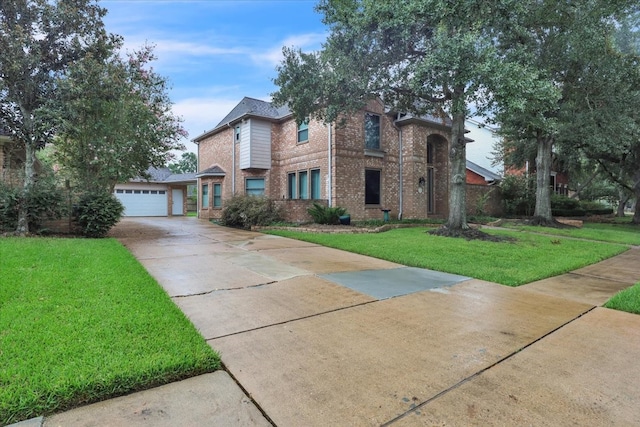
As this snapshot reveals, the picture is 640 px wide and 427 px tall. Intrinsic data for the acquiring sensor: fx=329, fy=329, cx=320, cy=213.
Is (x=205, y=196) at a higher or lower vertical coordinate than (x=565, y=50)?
lower

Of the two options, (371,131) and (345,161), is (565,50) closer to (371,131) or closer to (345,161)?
(371,131)

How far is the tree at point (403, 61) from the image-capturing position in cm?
787

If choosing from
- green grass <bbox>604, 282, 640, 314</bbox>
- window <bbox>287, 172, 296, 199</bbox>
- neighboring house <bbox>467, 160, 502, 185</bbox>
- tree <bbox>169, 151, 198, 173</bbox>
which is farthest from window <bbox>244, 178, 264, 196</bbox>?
tree <bbox>169, 151, 198, 173</bbox>

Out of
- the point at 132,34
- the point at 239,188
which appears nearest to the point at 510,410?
the point at 132,34

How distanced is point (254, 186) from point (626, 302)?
603 inches

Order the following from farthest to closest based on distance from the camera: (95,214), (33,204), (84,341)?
(95,214), (33,204), (84,341)

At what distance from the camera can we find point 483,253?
7.88 meters

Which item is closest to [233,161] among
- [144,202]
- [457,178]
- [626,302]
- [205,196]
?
[205,196]

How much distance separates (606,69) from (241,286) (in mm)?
14773

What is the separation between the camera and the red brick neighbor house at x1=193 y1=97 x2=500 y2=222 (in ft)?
47.2

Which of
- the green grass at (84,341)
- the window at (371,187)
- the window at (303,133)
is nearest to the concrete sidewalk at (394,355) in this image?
the green grass at (84,341)

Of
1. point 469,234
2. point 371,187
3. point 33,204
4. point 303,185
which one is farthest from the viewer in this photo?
point 303,185

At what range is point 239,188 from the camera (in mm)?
17688

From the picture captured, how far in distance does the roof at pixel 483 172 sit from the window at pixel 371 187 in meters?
11.6
